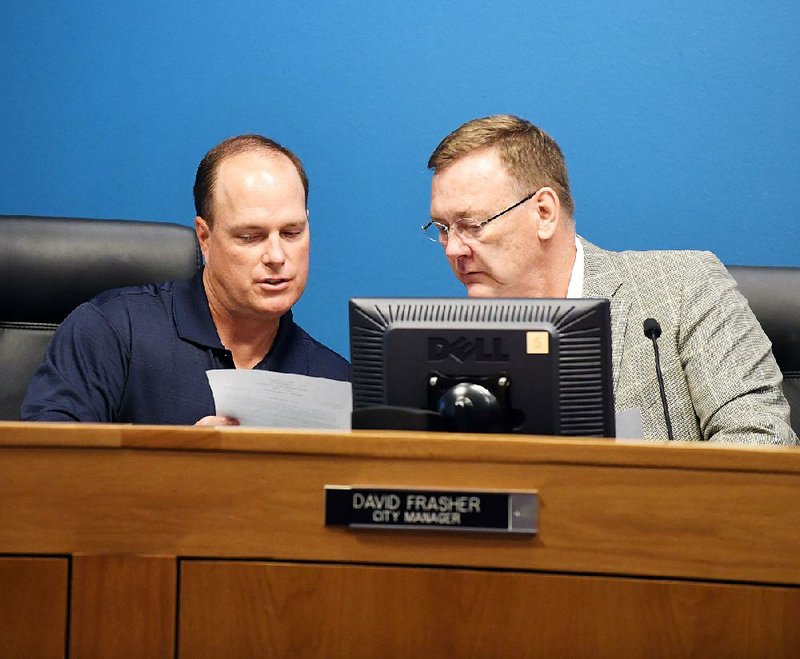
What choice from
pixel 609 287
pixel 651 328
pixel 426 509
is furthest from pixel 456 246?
pixel 426 509

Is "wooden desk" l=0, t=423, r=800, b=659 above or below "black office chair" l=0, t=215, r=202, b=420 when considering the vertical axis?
below

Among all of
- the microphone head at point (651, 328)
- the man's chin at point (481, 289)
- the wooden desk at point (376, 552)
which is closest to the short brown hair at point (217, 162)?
the man's chin at point (481, 289)

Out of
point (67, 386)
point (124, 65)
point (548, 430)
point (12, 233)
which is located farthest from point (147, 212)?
point (548, 430)

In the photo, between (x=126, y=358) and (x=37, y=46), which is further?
(x=37, y=46)

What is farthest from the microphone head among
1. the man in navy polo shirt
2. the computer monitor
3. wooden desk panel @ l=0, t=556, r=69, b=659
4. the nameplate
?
wooden desk panel @ l=0, t=556, r=69, b=659

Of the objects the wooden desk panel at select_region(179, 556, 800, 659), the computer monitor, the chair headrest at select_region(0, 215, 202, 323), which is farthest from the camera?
the chair headrest at select_region(0, 215, 202, 323)

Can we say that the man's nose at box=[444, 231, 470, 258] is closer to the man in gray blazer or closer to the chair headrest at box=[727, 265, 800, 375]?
the man in gray blazer

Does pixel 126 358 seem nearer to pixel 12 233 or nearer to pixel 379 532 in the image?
pixel 12 233

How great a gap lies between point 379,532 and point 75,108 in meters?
1.69

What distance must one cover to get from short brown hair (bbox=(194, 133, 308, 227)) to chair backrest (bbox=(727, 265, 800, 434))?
0.85 m

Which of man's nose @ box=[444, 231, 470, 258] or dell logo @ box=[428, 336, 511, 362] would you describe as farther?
man's nose @ box=[444, 231, 470, 258]

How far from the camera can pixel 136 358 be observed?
6.23 feet

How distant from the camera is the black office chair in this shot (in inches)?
74.1

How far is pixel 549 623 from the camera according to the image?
931 millimetres
